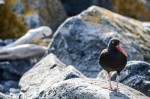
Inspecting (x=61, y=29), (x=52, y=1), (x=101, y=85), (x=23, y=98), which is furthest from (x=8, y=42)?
(x=101, y=85)

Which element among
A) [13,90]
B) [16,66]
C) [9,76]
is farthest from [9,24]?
[13,90]

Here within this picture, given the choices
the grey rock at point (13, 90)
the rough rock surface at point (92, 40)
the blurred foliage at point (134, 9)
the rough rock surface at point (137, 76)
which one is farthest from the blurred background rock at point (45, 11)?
the rough rock surface at point (137, 76)

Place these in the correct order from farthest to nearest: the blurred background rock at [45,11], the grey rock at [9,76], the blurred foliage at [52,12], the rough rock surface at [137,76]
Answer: the blurred foliage at [52,12]
the blurred background rock at [45,11]
the grey rock at [9,76]
the rough rock surface at [137,76]

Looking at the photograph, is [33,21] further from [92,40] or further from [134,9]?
[92,40]

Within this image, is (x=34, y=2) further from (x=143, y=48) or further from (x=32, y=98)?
(x=32, y=98)

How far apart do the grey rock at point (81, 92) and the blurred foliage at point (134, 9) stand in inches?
633

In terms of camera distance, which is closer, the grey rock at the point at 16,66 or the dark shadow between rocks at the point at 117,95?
the dark shadow between rocks at the point at 117,95

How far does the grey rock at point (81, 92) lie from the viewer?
7.23 meters

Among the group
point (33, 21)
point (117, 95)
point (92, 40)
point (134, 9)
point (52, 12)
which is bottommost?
point (117, 95)

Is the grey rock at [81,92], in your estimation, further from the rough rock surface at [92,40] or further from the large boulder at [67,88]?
the rough rock surface at [92,40]

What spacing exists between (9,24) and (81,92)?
→ 11.6m

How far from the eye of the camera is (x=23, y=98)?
9.19m

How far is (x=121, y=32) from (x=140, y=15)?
11347 mm

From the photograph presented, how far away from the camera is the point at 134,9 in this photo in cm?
2386
